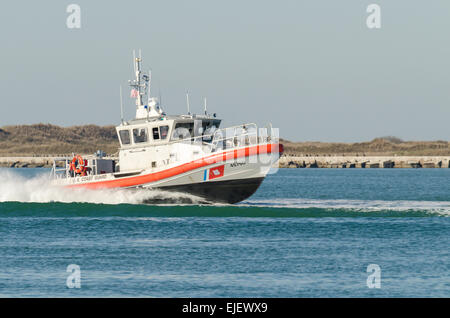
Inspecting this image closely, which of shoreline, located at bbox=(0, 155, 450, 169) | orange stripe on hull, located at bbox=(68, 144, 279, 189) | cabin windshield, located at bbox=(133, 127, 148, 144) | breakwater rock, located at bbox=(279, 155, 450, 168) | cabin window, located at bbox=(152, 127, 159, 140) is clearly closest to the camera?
orange stripe on hull, located at bbox=(68, 144, 279, 189)

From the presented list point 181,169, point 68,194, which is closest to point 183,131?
point 181,169

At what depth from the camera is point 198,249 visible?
1903 cm

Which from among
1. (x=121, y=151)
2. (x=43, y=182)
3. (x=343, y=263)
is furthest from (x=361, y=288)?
(x=43, y=182)

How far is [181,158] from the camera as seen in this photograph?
26.7 meters

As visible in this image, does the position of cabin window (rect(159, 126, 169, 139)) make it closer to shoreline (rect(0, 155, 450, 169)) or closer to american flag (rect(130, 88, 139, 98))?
american flag (rect(130, 88, 139, 98))

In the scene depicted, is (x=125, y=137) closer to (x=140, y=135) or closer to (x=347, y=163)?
(x=140, y=135)

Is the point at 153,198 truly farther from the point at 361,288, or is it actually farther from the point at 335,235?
the point at 361,288

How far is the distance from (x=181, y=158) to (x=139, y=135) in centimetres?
242

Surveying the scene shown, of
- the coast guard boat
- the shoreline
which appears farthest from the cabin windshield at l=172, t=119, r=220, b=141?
the shoreline

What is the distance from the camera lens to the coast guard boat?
83.5 feet

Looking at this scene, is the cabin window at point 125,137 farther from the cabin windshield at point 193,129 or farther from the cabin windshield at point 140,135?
the cabin windshield at point 193,129

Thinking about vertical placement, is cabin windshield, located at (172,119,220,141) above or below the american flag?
below
